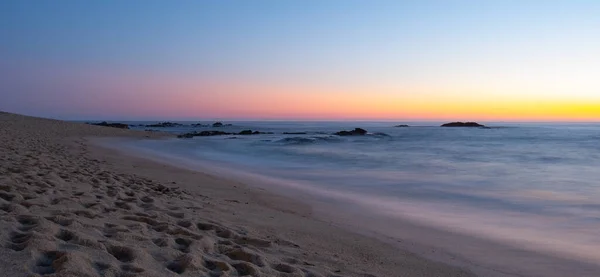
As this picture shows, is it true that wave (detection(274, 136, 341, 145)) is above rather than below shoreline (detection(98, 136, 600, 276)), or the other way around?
below

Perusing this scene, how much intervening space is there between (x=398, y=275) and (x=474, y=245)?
6.21 ft

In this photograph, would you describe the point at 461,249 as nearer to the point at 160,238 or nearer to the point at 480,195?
the point at 160,238

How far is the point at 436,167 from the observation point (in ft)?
54.6

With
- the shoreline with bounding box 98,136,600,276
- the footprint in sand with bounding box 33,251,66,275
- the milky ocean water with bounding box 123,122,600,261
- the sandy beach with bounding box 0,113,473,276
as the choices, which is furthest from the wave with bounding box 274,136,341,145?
the footprint in sand with bounding box 33,251,66,275

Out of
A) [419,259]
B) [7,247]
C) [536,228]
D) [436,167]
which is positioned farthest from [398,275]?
[436,167]

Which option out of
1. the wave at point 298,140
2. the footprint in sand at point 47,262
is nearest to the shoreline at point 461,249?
the footprint in sand at point 47,262

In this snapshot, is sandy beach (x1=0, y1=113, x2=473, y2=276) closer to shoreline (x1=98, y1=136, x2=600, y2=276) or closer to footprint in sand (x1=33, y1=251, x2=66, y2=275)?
footprint in sand (x1=33, y1=251, x2=66, y2=275)

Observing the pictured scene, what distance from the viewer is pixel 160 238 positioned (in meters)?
3.84

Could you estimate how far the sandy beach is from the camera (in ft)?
9.87

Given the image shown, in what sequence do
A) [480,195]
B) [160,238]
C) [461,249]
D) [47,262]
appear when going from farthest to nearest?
[480,195] → [461,249] → [160,238] → [47,262]

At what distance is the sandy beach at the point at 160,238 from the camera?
3010mm

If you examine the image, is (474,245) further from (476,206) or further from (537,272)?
(476,206)

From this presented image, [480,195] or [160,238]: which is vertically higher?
[160,238]

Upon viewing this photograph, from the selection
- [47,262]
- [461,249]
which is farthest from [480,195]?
[47,262]
